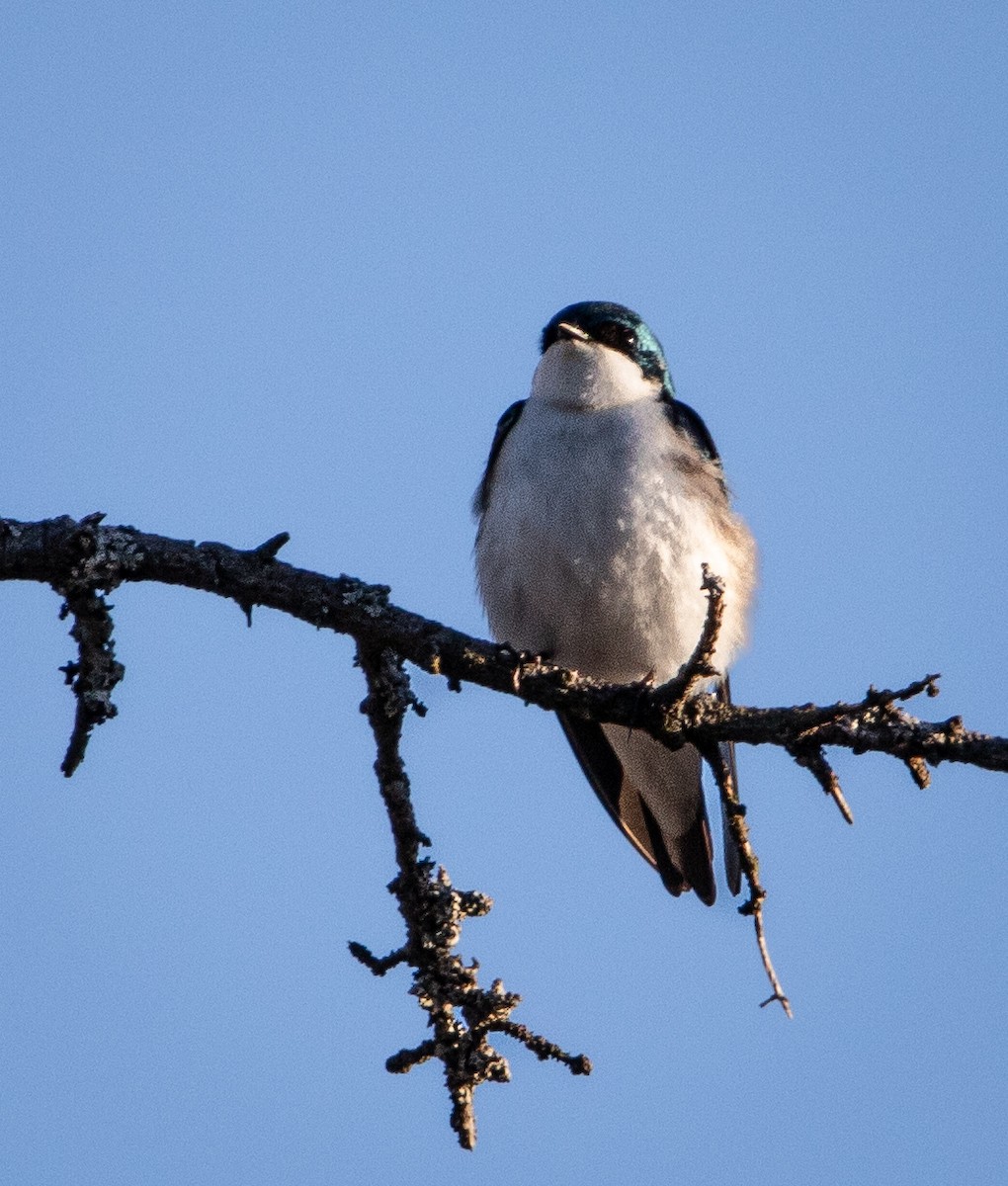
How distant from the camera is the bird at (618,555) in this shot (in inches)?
189

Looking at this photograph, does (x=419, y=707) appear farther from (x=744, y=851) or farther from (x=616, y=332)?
(x=616, y=332)

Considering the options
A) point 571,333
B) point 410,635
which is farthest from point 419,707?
point 571,333

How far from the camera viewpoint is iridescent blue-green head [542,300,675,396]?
5.90m

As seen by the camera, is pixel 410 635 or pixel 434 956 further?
pixel 410 635

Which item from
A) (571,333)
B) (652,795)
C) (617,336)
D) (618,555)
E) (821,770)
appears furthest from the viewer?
(617,336)

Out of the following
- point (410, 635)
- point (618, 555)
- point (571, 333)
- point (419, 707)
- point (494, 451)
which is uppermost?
point (571, 333)

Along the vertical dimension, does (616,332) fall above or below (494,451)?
above

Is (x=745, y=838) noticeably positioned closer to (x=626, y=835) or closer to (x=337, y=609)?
(x=337, y=609)

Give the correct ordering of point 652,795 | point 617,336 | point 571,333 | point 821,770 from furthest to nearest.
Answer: point 617,336 < point 571,333 < point 652,795 < point 821,770

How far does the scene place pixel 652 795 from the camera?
5402 mm

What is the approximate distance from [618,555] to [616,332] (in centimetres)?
148

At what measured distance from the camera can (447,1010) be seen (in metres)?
3.03

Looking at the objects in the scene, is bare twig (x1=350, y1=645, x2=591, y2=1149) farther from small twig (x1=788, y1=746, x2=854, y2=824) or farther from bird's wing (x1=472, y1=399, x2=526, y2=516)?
bird's wing (x1=472, y1=399, x2=526, y2=516)

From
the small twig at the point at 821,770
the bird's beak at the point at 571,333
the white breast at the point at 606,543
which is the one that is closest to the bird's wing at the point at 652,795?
the white breast at the point at 606,543
